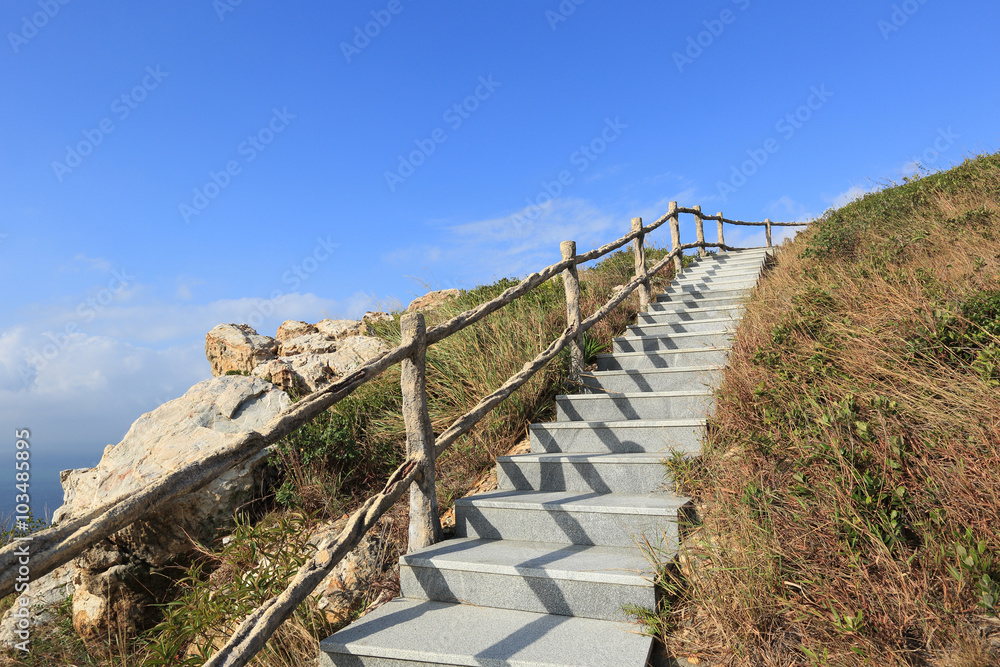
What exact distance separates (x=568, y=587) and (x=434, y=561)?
0.74 m

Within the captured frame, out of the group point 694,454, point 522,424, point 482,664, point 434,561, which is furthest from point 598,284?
point 482,664

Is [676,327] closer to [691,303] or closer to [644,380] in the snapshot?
[691,303]

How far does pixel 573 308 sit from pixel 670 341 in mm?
1453

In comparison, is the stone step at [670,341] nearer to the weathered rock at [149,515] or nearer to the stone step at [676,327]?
the stone step at [676,327]

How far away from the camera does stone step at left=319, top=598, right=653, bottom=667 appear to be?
7.97 feet

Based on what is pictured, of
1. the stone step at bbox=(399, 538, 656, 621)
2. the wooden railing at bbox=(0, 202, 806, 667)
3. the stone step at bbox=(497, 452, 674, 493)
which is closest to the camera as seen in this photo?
the wooden railing at bbox=(0, 202, 806, 667)

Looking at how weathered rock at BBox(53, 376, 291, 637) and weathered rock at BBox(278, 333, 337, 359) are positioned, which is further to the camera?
weathered rock at BBox(278, 333, 337, 359)

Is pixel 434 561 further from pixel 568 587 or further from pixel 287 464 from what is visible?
pixel 287 464

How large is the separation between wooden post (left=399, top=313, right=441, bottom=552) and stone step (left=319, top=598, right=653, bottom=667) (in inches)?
23.0

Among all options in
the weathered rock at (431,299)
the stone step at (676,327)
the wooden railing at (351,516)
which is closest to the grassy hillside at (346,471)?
the wooden railing at (351,516)

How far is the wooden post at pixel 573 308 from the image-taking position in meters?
5.40

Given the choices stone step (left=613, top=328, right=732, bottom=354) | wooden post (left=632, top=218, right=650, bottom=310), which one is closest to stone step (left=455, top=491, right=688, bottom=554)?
stone step (left=613, top=328, right=732, bottom=354)

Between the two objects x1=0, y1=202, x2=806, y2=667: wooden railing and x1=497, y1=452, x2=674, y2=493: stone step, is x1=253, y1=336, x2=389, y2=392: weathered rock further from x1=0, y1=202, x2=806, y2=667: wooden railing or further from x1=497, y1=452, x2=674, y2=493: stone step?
x1=497, y1=452, x2=674, y2=493: stone step

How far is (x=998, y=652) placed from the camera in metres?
2.01
